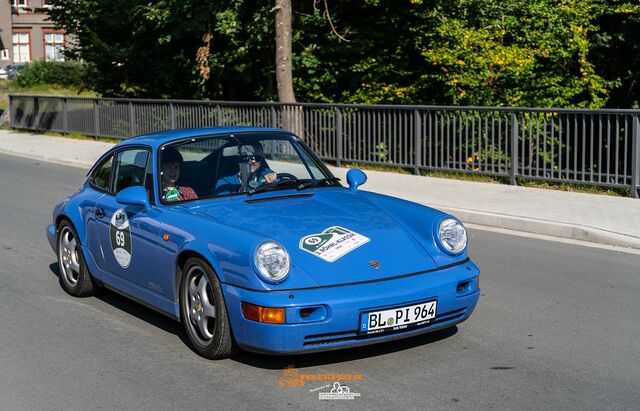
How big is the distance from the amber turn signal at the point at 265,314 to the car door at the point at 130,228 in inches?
48.2

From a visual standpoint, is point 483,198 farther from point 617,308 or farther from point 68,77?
point 68,77

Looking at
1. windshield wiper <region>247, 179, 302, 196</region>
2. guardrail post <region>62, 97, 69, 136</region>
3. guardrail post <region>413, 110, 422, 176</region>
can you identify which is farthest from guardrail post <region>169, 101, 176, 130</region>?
windshield wiper <region>247, 179, 302, 196</region>

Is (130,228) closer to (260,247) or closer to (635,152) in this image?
(260,247)

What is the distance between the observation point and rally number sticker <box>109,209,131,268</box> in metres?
7.11

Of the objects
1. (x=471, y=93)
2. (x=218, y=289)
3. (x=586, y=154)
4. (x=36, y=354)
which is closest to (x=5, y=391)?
(x=36, y=354)

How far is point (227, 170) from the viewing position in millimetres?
7207

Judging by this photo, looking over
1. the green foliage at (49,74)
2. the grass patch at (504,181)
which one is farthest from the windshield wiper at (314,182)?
the green foliage at (49,74)

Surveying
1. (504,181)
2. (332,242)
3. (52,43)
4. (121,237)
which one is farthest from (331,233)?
(52,43)

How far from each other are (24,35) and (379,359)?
73571 millimetres

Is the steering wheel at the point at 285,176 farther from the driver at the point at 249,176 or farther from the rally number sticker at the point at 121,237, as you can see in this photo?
the rally number sticker at the point at 121,237

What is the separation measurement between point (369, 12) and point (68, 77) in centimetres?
3811

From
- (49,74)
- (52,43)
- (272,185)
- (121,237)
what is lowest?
(121,237)

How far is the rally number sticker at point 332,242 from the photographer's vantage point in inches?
235

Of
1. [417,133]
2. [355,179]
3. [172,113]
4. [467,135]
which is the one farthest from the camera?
[172,113]
